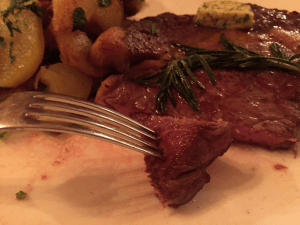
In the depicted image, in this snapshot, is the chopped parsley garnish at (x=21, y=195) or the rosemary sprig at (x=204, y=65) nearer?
the chopped parsley garnish at (x=21, y=195)

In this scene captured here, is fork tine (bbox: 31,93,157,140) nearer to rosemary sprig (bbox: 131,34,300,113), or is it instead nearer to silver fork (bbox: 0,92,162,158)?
silver fork (bbox: 0,92,162,158)

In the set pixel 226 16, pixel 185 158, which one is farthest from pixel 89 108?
pixel 226 16

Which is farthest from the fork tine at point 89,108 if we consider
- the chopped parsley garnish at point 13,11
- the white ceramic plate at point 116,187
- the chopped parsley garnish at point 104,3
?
the chopped parsley garnish at point 104,3

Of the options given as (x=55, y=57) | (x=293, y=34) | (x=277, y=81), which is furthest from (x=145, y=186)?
(x=293, y=34)

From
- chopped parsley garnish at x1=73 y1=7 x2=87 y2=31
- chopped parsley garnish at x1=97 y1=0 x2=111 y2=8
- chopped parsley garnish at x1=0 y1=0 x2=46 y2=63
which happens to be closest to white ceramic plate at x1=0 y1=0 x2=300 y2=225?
chopped parsley garnish at x1=0 y1=0 x2=46 y2=63

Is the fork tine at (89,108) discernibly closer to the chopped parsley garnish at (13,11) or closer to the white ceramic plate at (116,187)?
the white ceramic plate at (116,187)

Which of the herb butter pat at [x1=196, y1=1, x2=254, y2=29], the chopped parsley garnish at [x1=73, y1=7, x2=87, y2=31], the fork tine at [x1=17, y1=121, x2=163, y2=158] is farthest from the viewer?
the herb butter pat at [x1=196, y1=1, x2=254, y2=29]
